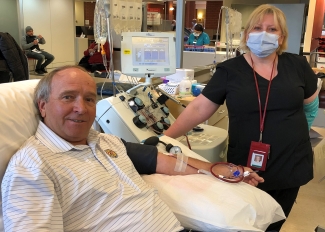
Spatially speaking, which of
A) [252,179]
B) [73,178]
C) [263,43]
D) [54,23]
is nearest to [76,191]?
[73,178]

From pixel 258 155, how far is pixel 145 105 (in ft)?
2.36

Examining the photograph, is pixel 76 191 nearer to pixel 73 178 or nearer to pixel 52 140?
pixel 73 178

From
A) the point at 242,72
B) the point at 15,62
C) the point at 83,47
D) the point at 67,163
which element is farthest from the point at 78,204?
the point at 83,47

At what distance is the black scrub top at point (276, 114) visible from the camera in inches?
64.6

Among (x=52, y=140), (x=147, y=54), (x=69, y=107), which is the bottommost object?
(x=52, y=140)

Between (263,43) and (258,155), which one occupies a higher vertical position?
(263,43)

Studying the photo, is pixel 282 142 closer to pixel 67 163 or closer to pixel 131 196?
pixel 131 196

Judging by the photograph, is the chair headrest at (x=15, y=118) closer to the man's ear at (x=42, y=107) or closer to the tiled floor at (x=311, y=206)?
the man's ear at (x=42, y=107)

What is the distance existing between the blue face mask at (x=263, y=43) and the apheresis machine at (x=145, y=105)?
574 millimetres

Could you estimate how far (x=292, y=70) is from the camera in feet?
5.62

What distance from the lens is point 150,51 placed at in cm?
209

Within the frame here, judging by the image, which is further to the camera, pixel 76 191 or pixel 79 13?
pixel 79 13

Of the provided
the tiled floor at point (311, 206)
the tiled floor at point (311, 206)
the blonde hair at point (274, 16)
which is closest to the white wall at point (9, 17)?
the tiled floor at point (311, 206)

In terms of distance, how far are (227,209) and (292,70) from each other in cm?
82
